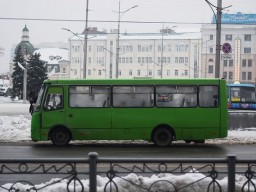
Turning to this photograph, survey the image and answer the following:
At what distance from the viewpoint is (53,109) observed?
1880 centimetres

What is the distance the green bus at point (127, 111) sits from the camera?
18.7 metres

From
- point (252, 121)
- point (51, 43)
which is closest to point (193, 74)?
point (51, 43)

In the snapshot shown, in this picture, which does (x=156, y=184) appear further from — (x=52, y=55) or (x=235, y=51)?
(x=52, y=55)

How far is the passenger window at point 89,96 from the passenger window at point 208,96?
347cm

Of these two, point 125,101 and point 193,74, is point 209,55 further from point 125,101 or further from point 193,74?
point 125,101

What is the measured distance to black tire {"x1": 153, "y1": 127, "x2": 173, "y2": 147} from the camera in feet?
61.9

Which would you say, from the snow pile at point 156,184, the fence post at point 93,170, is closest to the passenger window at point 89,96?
the snow pile at point 156,184

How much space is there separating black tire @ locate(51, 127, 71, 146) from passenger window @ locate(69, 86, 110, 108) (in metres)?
1.03

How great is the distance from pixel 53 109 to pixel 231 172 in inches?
491

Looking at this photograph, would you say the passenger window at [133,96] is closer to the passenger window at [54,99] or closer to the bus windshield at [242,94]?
the passenger window at [54,99]

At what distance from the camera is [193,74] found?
388 feet

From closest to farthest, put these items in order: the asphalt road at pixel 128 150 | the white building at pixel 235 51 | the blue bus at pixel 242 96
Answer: the asphalt road at pixel 128 150, the blue bus at pixel 242 96, the white building at pixel 235 51

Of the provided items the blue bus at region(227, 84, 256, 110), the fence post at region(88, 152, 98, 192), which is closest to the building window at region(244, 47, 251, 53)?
the blue bus at region(227, 84, 256, 110)

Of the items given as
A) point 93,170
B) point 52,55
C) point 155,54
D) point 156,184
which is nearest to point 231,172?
point 156,184
